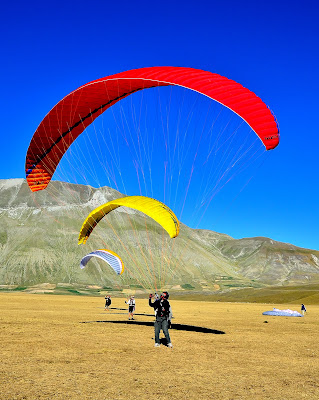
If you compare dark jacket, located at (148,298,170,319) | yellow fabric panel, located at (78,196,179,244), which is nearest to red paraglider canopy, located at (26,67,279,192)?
yellow fabric panel, located at (78,196,179,244)

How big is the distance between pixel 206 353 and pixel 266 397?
14.3ft

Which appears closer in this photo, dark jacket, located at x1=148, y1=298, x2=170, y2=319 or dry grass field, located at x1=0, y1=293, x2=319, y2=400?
dry grass field, located at x1=0, y1=293, x2=319, y2=400

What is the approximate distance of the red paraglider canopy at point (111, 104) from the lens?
1229cm

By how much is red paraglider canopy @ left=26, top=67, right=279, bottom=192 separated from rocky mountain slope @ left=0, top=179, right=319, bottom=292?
74.4 metres


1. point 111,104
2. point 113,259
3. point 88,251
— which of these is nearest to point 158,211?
point 111,104

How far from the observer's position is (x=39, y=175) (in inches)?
792

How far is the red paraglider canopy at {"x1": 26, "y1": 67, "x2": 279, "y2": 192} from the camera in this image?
484 inches

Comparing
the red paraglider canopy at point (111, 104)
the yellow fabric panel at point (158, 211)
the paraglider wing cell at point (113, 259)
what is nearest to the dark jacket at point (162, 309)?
the yellow fabric panel at point (158, 211)

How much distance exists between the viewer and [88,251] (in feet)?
419

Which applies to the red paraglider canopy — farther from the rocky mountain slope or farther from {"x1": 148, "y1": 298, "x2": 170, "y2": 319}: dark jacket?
the rocky mountain slope

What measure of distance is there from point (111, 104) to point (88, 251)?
372 feet

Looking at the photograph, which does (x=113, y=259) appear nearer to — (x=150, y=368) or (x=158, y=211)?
(x=158, y=211)

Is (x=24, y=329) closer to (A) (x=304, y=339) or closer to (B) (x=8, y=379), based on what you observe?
(B) (x=8, y=379)

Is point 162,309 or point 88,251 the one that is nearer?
point 162,309
